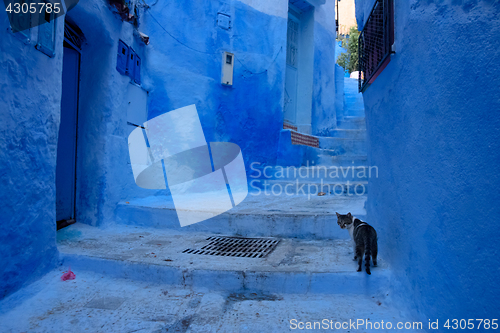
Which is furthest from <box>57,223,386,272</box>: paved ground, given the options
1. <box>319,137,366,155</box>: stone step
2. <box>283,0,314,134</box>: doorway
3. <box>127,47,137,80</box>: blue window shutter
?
<box>283,0,314,134</box>: doorway

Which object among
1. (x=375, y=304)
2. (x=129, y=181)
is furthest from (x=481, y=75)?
(x=129, y=181)

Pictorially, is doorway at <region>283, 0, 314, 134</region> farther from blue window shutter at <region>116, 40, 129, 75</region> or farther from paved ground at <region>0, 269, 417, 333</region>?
paved ground at <region>0, 269, 417, 333</region>

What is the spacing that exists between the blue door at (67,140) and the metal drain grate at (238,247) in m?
1.89

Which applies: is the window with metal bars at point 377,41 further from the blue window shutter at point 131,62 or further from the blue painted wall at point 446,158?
the blue window shutter at point 131,62

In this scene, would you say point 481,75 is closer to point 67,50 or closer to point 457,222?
point 457,222

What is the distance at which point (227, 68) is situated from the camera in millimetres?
6172

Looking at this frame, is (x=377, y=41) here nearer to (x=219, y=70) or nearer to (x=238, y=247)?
(x=238, y=247)

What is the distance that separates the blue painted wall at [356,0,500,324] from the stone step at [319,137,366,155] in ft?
17.1

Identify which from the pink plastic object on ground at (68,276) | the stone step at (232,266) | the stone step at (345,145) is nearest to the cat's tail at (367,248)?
the stone step at (232,266)

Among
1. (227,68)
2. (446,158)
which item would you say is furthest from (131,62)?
(446,158)

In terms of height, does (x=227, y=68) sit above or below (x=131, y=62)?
above

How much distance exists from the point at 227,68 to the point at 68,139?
3.46 m

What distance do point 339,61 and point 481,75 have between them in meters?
14.0

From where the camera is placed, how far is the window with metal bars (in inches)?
94.7
